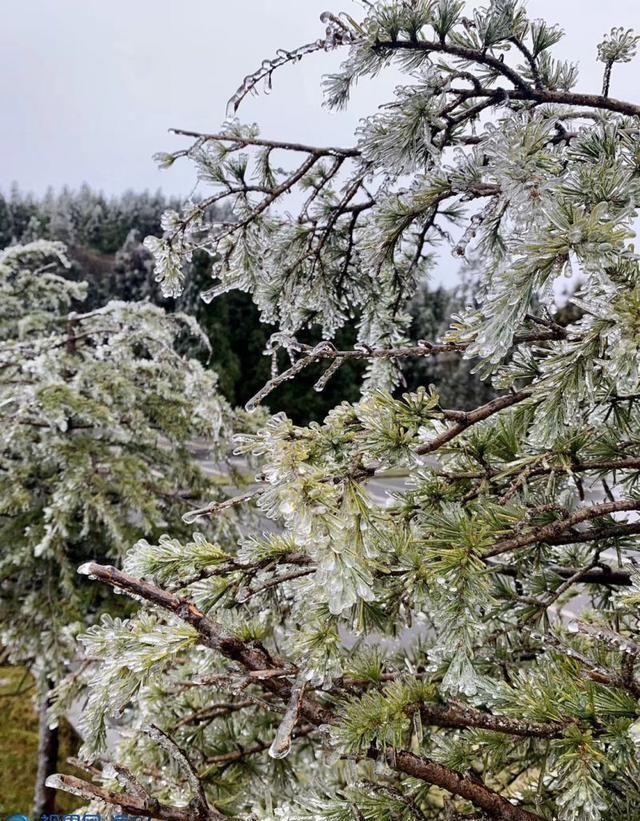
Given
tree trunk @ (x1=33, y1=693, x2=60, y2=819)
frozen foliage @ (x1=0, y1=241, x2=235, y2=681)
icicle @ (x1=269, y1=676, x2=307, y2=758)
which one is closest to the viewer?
icicle @ (x1=269, y1=676, x2=307, y2=758)

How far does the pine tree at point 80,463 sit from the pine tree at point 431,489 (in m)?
1.99

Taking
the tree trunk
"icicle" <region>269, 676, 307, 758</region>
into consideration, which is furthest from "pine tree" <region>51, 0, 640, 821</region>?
the tree trunk

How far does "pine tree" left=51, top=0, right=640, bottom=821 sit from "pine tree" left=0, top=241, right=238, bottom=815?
6.53 ft

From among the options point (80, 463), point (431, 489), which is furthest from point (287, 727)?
point (80, 463)

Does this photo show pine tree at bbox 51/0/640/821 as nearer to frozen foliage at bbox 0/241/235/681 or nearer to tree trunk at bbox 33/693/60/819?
frozen foliage at bbox 0/241/235/681

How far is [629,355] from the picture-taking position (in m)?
0.71

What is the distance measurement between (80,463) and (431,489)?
9.06ft

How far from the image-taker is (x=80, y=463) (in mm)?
3357

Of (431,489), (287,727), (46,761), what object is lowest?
(46,761)

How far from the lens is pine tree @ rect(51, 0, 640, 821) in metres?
0.80

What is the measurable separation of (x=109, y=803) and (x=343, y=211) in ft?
4.43

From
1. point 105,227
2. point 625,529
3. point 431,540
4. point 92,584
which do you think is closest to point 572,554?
point 625,529

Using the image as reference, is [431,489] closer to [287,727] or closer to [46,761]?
[287,727]

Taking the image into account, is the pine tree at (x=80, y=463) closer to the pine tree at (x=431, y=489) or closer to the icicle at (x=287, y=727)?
the pine tree at (x=431, y=489)
